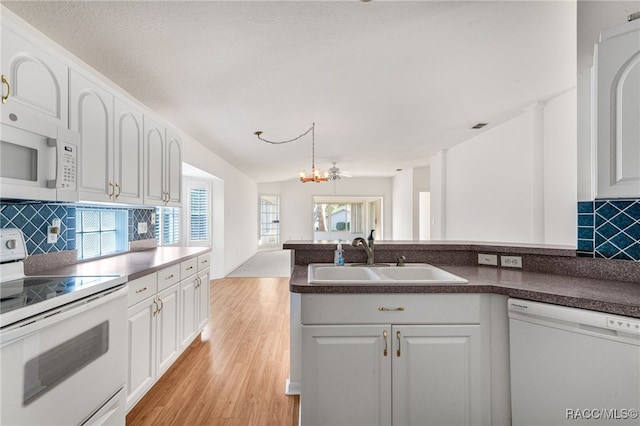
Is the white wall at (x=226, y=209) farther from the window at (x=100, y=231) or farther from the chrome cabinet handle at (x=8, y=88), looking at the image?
the chrome cabinet handle at (x=8, y=88)

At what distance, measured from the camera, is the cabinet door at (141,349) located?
1740mm

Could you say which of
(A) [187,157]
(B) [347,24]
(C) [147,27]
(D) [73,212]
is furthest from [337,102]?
(D) [73,212]

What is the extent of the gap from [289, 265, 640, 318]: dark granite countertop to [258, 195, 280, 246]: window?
26.5 ft

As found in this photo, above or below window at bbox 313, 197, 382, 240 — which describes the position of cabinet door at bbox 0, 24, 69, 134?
above

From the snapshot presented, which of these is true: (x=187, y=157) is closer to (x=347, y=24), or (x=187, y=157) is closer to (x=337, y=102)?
(x=337, y=102)

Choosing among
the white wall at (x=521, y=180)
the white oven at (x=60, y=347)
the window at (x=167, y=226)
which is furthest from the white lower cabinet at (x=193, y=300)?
the white wall at (x=521, y=180)

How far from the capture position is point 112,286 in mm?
1474

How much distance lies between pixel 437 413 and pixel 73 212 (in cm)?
266

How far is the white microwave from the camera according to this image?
128 centimetres

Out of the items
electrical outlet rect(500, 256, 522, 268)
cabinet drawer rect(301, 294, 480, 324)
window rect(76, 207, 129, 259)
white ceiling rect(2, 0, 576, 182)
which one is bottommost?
cabinet drawer rect(301, 294, 480, 324)

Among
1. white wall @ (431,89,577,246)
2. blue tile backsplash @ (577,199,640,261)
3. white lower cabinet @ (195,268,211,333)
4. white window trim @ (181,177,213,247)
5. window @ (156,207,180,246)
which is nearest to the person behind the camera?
blue tile backsplash @ (577,199,640,261)

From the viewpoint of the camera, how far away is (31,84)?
1428mm

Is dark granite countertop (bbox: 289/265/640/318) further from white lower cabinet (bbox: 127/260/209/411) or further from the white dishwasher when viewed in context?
white lower cabinet (bbox: 127/260/209/411)

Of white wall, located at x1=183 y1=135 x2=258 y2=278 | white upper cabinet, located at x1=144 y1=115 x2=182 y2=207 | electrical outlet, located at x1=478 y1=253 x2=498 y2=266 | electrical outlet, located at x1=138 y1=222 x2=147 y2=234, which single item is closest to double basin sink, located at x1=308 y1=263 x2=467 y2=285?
electrical outlet, located at x1=478 y1=253 x2=498 y2=266
